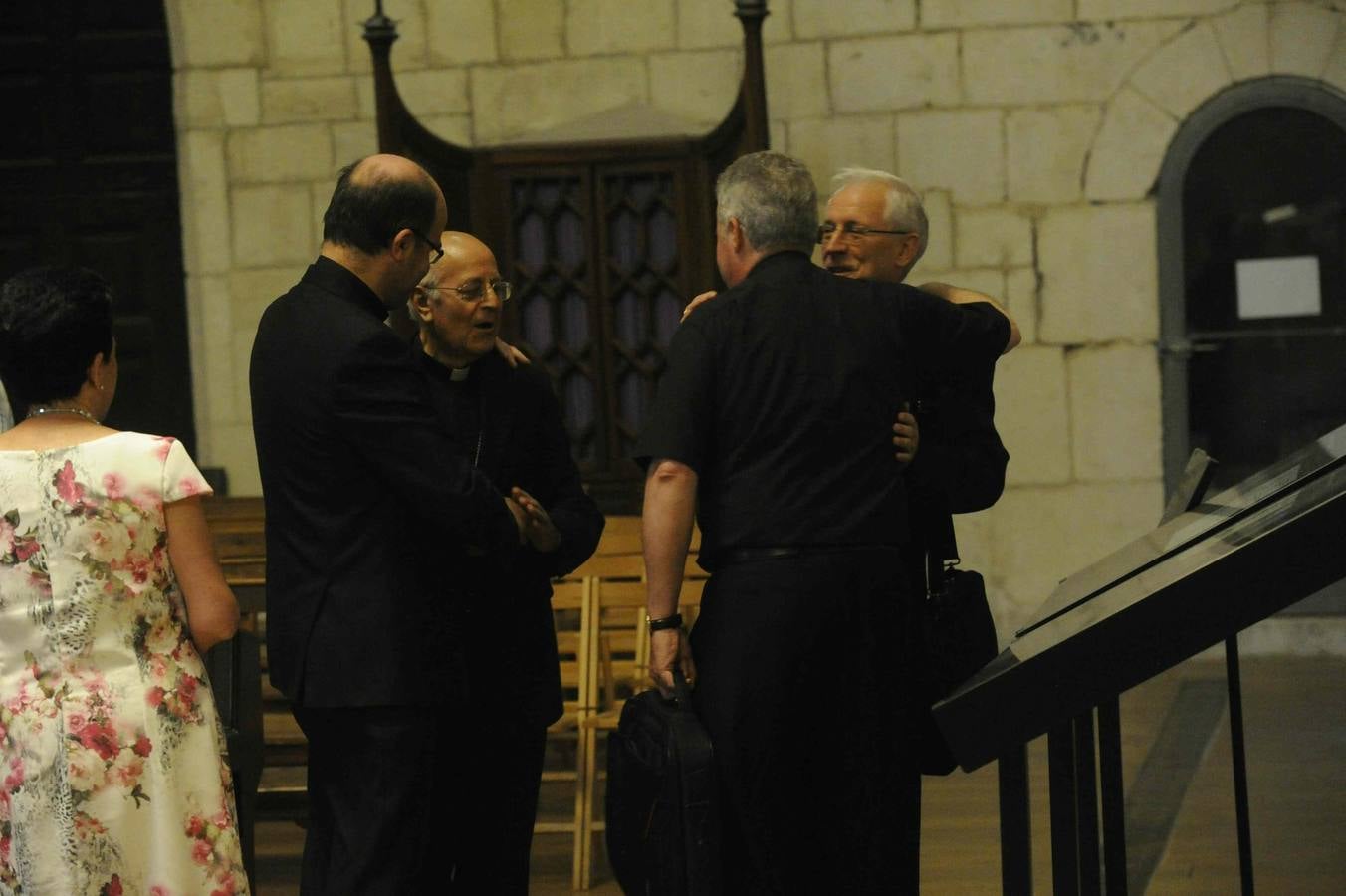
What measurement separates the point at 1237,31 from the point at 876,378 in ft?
16.0

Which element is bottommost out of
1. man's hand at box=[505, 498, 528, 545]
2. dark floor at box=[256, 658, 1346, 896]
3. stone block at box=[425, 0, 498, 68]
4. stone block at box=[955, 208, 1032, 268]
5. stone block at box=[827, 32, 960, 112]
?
dark floor at box=[256, 658, 1346, 896]

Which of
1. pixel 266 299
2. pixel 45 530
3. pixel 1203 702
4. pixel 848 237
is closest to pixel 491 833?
pixel 45 530

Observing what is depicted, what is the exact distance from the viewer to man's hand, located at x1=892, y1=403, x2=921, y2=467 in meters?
2.73

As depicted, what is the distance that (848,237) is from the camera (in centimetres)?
304

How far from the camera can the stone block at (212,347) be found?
7.32m

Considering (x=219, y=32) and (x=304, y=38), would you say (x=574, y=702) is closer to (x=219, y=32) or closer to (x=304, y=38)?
(x=304, y=38)

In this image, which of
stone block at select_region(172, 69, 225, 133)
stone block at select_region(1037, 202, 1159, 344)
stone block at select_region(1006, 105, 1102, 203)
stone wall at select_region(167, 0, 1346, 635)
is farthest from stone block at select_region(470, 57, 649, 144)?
Answer: stone block at select_region(1037, 202, 1159, 344)

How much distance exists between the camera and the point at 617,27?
713 centimetres

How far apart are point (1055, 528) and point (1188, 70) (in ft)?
6.49

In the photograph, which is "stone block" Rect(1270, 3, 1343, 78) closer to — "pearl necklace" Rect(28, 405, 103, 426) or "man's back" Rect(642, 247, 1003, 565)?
"man's back" Rect(642, 247, 1003, 565)

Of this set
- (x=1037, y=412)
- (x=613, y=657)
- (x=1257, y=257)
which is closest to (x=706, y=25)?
(x=1037, y=412)

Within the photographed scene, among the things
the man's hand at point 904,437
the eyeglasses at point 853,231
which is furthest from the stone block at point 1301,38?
the man's hand at point 904,437

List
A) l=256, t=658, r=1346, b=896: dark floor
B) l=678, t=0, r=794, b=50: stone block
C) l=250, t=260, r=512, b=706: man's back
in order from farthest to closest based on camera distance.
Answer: l=678, t=0, r=794, b=50: stone block
l=256, t=658, r=1346, b=896: dark floor
l=250, t=260, r=512, b=706: man's back

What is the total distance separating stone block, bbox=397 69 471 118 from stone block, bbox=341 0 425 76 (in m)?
0.05
